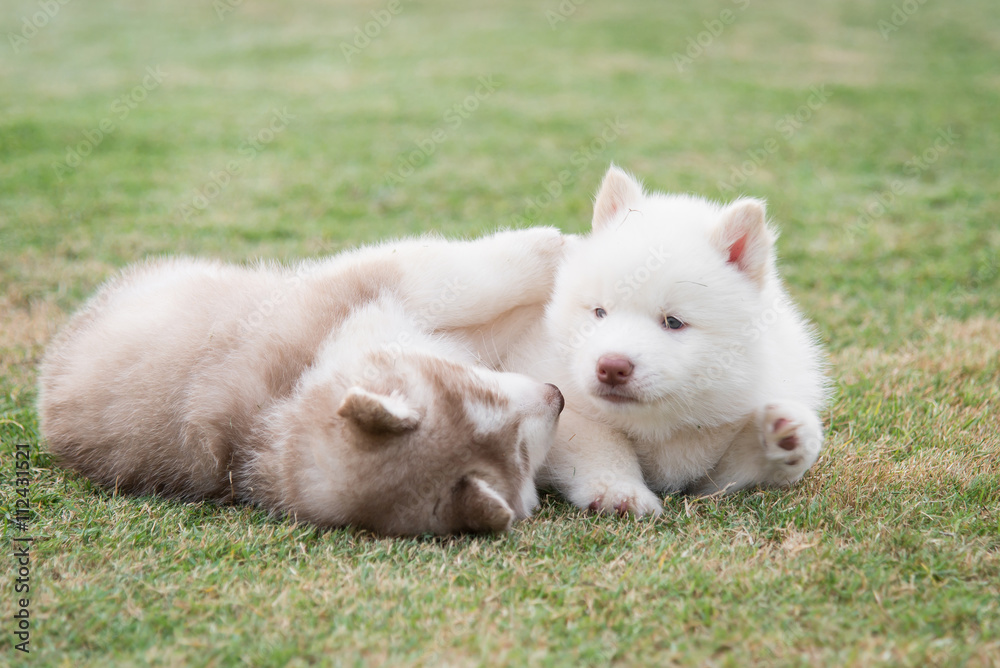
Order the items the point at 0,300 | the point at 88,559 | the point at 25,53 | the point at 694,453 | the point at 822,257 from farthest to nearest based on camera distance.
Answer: the point at 25,53
the point at 822,257
the point at 0,300
the point at 694,453
the point at 88,559

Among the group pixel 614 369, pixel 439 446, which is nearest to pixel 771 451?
pixel 614 369

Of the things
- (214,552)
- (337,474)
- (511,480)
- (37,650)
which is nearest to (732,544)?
(511,480)

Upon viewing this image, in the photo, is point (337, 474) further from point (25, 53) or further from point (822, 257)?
point (25, 53)

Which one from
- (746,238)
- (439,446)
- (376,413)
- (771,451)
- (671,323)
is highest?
(746,238)

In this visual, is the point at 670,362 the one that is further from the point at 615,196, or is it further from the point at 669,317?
the point at 615,196

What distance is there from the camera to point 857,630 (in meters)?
2.67

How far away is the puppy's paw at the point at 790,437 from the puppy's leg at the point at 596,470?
532 millimetres

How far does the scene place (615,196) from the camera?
3996 millimetres

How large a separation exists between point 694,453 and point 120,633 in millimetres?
2366

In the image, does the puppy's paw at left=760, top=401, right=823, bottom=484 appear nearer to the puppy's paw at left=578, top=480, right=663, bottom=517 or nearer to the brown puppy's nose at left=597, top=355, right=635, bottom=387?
the puppy's paw at left=578, top=480, right=663, bottom=517

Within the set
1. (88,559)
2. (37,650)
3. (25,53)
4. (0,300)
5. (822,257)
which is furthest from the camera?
(25,53)

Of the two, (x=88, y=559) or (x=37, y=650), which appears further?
(x=88, y=559)

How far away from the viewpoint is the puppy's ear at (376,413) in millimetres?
2980

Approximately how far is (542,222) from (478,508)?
469 centimetres
